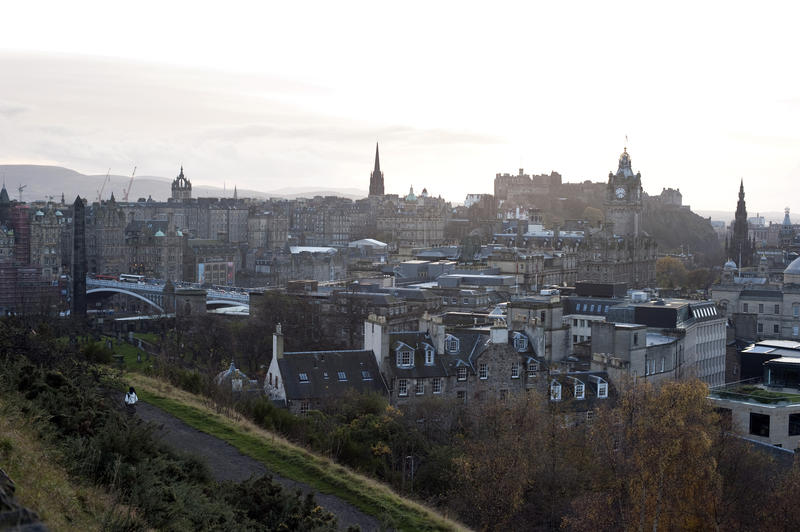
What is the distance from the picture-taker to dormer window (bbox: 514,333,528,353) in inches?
1287

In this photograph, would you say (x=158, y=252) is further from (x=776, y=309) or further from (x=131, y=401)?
(x=131, y=401)

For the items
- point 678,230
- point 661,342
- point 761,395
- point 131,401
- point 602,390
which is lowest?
point 761,395

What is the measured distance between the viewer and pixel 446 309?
5369 cm

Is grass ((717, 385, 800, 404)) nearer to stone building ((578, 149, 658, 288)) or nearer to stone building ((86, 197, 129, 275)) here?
stone building ((578, 149, 658, 288))

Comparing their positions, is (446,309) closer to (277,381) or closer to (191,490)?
(277,381)

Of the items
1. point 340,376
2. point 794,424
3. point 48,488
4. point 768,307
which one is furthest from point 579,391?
point 768,307

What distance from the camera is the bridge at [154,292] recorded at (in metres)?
74.1

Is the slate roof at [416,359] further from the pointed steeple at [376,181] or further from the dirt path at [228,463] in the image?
the pointed steeple at [376,181]

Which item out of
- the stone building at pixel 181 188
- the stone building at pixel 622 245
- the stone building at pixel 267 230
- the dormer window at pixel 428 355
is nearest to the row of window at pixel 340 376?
the dormer window at pixel 428 355

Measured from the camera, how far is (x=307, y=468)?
16391 millimetres

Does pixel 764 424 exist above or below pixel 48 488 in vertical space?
below

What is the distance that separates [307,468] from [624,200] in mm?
98983

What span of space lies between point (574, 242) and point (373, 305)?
163 ft

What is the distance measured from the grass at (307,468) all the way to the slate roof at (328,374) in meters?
8.83
